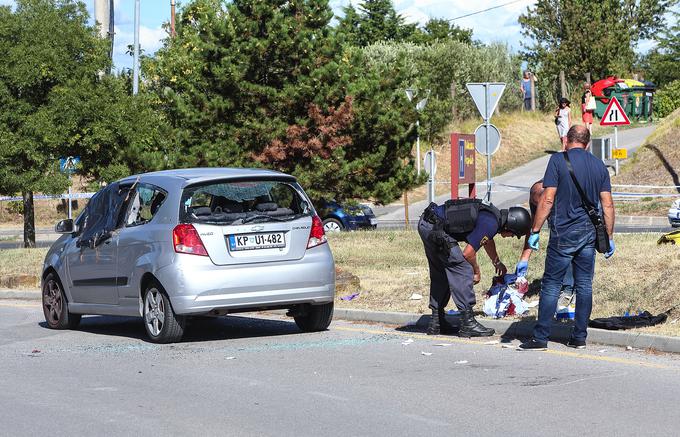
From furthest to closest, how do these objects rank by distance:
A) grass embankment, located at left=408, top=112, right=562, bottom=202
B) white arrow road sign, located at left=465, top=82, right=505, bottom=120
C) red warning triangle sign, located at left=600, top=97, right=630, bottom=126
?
grass embankment, located at left=408, top=112, right=562, bottom=202 → red warning triangle sign, located at left=600, top=97, right=630, bottom=126 → white arrow road sign, located at left=465, top=82, right=505, bottom=120

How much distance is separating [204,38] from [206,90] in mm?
1215

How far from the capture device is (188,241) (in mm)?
10938

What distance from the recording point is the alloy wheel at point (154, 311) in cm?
1122

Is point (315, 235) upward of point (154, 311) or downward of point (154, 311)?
upward

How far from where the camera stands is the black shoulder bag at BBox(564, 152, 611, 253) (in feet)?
32.0

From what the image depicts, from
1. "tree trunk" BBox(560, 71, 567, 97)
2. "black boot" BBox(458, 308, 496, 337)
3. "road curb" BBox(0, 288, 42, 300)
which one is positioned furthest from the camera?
"tree trunk" BBox(560, 71, 567, 97)

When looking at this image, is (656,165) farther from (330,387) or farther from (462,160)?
(330,387)

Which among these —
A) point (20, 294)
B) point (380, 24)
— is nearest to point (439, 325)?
point (20, 294)

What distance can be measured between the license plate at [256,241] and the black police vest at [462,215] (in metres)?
1.66

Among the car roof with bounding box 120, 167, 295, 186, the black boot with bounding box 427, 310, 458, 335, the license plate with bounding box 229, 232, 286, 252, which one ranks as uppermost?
the car roof with bounding box 120, 167, 295, 186

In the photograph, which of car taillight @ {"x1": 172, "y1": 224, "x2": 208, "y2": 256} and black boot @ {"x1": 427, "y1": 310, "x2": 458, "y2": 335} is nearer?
car taillight @ {"x1": 172, "y1": 224, "x2": 208, "y2": 256}

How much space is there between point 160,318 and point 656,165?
28315 mm

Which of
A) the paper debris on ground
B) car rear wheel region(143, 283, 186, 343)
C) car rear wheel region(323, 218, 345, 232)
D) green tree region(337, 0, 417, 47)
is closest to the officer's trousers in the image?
car rear wheel region(143, 283, 186, 343)

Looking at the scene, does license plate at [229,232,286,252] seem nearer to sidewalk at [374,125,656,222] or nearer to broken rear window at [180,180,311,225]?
broken rear window at [180,180,311,225]
